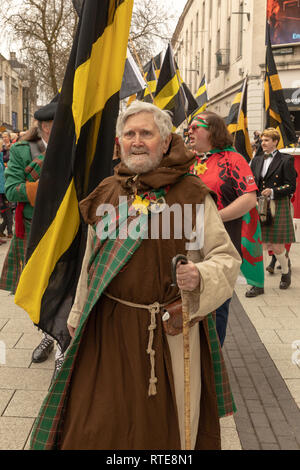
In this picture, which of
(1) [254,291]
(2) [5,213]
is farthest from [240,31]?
(1) [254,291]

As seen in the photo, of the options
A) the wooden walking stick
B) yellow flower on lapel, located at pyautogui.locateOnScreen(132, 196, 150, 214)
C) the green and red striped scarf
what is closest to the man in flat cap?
the green and red striped scarf

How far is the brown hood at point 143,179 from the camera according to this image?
2424 mm

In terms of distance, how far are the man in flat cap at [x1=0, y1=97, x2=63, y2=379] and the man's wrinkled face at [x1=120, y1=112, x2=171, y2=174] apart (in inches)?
65.7

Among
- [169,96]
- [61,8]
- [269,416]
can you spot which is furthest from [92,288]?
[61,8]

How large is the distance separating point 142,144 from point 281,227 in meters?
5.22

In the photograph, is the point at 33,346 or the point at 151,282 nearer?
the point at 151,282

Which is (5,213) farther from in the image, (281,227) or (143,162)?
(143,162)

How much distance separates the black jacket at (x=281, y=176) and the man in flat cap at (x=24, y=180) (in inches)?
147

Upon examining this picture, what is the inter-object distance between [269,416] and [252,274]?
8.83ft

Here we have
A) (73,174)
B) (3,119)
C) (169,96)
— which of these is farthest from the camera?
(3,119)

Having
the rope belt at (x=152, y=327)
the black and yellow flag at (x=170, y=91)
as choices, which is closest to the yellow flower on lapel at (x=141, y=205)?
the rope belt at (x=152, y=327)

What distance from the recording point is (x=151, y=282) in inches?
94.3

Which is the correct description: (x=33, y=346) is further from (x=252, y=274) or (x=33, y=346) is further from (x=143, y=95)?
(x=143, y=95)

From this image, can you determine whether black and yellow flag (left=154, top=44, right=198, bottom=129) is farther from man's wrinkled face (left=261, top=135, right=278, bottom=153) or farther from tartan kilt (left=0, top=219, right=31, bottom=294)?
tartan kilt (left=0, top=219, right=31, bottom=294)
